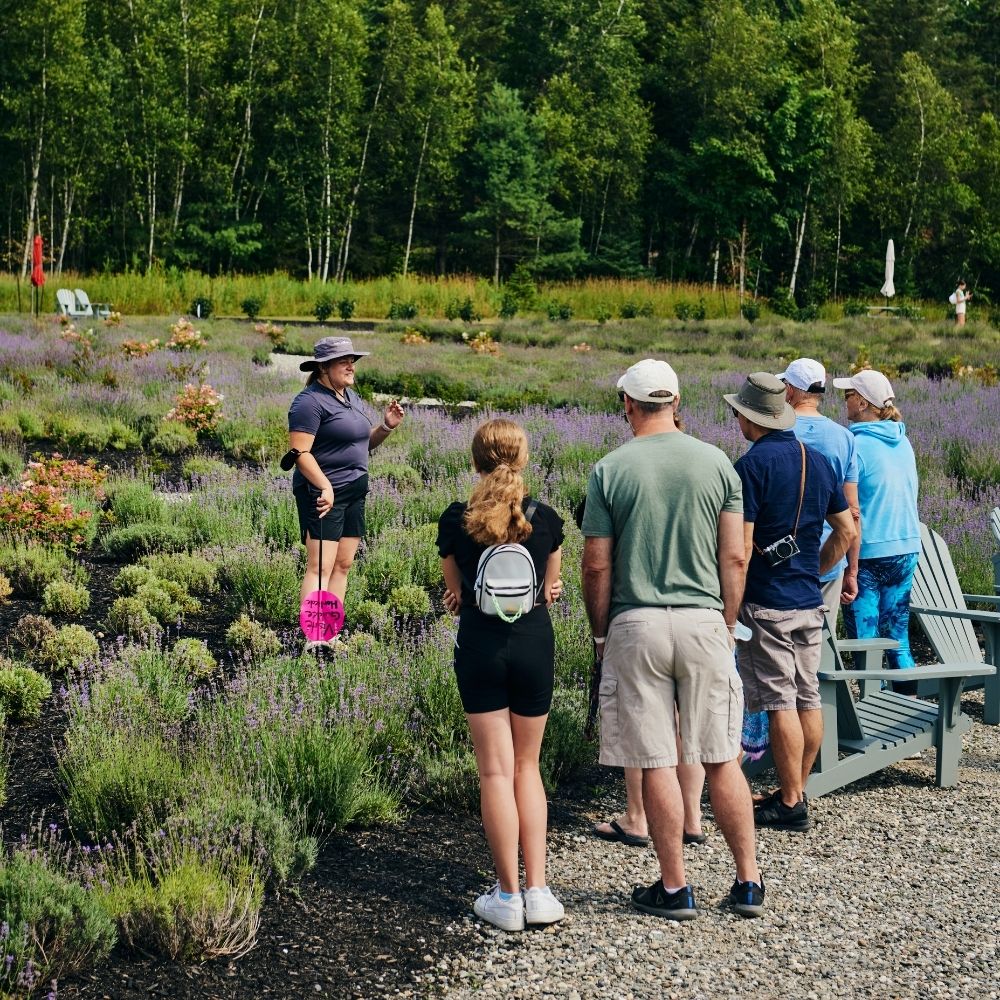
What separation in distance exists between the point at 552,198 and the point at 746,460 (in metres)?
53.1

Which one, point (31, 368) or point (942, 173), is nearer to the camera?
point (31, 368)

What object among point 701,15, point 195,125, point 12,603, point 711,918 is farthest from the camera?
point 701,15

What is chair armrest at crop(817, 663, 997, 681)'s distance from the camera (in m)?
5.20

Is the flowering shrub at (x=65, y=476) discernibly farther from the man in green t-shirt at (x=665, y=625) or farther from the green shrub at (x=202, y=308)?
the green shrub at (x=202, y=308)

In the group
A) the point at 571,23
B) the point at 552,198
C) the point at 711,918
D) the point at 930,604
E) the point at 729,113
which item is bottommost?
the point at 711,918

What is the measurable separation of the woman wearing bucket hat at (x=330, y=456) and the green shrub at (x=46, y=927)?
2.96 metres

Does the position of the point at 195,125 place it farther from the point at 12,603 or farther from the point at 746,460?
the point at 746,460

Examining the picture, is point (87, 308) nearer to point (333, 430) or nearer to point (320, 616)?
point (333, 430)

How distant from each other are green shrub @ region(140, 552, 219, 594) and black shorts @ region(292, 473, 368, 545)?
4.96 feet

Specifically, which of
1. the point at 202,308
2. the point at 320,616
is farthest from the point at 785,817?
the point at 202,308

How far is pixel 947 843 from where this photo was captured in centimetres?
500

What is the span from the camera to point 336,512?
22.2 ft

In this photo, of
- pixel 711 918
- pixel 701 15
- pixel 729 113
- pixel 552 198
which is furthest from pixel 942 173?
pixel 711 918

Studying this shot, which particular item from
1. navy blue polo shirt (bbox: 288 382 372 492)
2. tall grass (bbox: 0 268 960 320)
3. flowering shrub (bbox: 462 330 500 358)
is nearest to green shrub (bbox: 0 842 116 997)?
navy blue polo shirt (bbox: 288 382 372 492)
